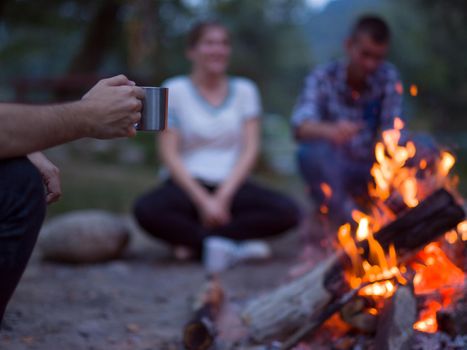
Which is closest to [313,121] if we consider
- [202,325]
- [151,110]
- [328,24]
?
[202,325]

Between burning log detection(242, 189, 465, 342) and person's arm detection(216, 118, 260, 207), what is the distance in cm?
170

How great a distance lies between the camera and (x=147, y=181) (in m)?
9.98

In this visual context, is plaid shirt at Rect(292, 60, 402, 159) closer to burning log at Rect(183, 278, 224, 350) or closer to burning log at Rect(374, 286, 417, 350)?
burning log at Rect(183, 278, 224, 350)

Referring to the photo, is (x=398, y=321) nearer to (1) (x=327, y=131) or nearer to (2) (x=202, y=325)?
(2) (x=202, y=325)

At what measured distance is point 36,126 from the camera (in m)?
1.84

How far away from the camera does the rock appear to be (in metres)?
4.44

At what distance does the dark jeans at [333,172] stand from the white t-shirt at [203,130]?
1.97ft

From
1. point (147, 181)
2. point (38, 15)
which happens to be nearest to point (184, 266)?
point (147, 181)

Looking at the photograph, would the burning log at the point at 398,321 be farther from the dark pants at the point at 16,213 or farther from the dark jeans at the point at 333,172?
the dark jeans at the point at 333,172

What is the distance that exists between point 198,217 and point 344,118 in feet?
4.48

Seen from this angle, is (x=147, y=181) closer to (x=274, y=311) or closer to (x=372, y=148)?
(x=372, y=148)

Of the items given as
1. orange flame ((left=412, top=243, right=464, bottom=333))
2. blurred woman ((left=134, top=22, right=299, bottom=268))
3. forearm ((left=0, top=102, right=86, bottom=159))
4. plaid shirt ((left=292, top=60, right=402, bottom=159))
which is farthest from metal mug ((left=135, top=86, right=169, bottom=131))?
plaid shirt ((left=292, top=60, right=402, bottom=159))

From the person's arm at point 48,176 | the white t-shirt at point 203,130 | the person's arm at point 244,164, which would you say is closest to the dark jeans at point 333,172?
the person's arm at point 244,164

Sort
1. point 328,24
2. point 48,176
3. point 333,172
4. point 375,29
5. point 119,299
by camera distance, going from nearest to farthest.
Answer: point 48,176, point 119,299, point 375,29, point 333,172, point 328,24
